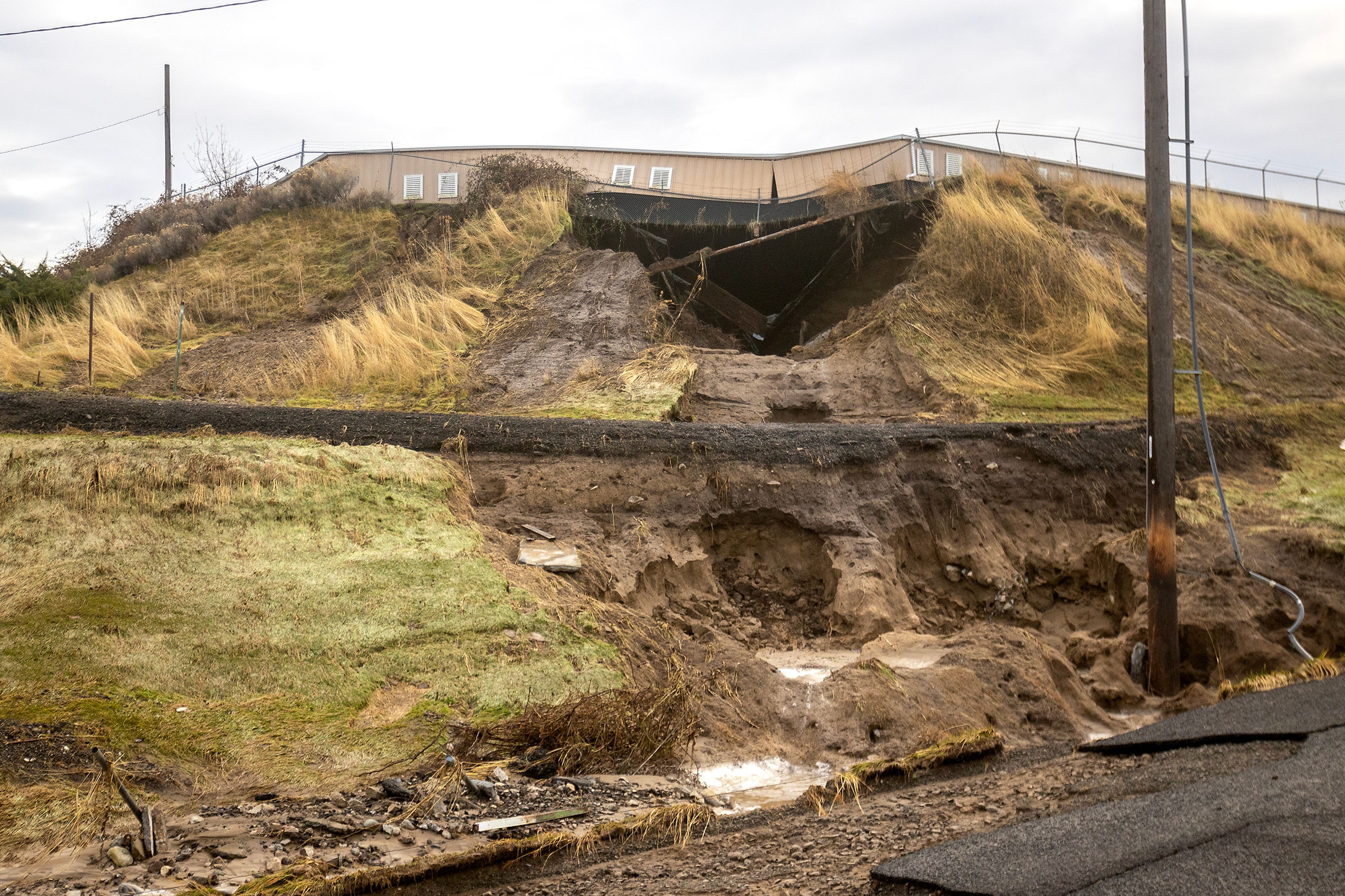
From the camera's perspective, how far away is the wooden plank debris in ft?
17.9

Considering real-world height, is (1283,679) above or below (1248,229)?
below

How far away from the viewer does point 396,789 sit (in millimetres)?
5805

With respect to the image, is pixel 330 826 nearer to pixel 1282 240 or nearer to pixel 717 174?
pixel 717 174

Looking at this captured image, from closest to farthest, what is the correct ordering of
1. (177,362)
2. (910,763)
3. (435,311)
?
(910,763), (177,362), (435,311)

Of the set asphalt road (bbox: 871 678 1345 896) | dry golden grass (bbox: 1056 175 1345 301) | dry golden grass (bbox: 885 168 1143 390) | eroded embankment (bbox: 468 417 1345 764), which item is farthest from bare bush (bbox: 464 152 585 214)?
asphalt road (bbox: 871 678 1345 896)

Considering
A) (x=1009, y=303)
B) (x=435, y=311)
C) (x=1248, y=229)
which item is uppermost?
(x=1248, y=229)

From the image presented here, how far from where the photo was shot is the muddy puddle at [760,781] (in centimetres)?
680

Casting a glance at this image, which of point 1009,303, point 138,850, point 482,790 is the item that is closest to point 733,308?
point 1009,303

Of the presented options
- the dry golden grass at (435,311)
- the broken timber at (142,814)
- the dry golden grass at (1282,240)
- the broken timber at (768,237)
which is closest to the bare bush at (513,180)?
the dry golden grass at (435,311)

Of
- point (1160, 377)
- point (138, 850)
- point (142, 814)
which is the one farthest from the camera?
point (1160, 377)

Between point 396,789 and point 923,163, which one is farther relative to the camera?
point 923,163

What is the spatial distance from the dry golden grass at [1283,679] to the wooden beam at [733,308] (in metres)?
14.1

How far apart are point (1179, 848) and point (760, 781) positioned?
3544 millimetres

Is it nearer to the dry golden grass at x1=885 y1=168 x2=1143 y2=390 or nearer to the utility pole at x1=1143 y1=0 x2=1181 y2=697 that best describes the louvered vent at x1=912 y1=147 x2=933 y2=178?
the dry golden grass at x1=885 y1=168 x2=1143 y2=390
